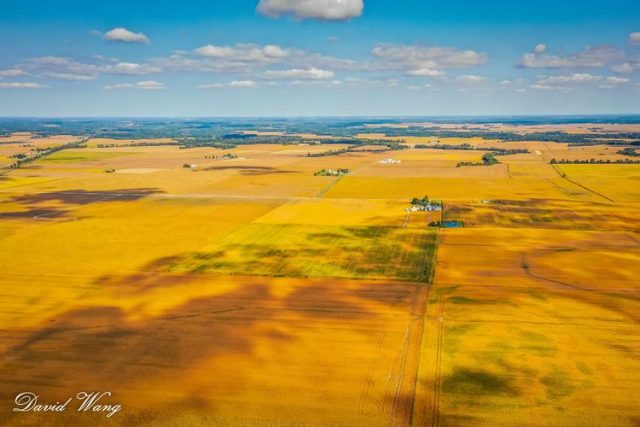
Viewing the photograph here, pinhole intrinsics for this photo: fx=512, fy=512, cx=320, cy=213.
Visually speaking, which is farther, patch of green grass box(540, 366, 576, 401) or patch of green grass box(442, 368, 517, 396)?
patch of green grass box(442, 368, 517, 396)

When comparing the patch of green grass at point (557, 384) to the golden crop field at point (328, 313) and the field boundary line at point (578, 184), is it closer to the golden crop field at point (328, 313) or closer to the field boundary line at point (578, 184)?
the golden crop field at point (328, 313)

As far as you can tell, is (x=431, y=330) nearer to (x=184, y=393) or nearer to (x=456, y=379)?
(x=456, y=379)

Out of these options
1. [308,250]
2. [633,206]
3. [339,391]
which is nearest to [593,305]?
[339,391]

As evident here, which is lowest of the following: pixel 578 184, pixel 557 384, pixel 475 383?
pixel 475 383

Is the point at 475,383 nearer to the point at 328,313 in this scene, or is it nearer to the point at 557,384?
the point at 557,384

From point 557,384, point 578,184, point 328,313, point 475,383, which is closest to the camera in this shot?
point 557,384

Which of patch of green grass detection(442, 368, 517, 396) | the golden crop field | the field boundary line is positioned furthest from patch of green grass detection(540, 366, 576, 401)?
the field boundary line

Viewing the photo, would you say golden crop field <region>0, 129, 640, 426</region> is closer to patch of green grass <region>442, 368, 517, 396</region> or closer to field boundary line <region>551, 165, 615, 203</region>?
patch of green grass <region>442, 368, 517, 396</region>

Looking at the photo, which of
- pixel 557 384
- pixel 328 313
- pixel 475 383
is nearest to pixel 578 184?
pixel 328 313
